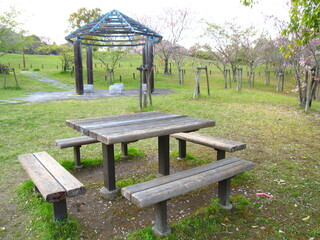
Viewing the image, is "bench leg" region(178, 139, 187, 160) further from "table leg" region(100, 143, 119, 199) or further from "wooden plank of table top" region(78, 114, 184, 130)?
"table leg" region(100, 143, 119, 199)

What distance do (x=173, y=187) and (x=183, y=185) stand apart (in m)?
0.09

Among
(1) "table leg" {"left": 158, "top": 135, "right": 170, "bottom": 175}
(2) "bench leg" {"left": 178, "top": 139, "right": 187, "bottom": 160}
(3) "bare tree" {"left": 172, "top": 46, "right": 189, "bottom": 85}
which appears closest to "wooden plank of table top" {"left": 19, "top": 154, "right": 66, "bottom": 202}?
(1) "table leg" {"left": 158, "top": 135, "right": 170, "bottom": 175}

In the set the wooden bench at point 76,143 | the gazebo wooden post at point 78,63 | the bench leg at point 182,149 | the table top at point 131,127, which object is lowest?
the bench leg at point 182,149

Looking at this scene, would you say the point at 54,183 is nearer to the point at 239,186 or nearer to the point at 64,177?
the point at 64,177

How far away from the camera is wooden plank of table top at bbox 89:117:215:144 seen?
239cm

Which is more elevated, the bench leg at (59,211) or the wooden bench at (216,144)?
the wooden bench at (216,144)

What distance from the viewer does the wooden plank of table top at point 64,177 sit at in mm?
2135

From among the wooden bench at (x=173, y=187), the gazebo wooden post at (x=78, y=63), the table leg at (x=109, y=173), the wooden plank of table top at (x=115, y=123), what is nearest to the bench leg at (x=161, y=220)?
the wooden bench at (x=173, y=187)

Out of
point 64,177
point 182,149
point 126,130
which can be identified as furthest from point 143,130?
point 182,149

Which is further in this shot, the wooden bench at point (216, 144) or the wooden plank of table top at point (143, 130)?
the wooden bench at point (216, 144)

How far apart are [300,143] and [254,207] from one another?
2863 mm

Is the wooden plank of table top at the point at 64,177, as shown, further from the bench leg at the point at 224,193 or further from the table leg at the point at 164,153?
the bench leg at the point at 224,193

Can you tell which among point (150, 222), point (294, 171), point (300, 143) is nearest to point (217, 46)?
point (300, 143)

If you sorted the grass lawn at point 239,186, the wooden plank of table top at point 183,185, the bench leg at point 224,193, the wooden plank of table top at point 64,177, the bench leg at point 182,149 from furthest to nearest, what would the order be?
1. the bench leg at point 182,149
2. the bench leg at point 224,193
3. the grass lawn at point 239,186
4. the wooden plank of table top at point 64,177
5. the wooden plank of table top at point 183,185
